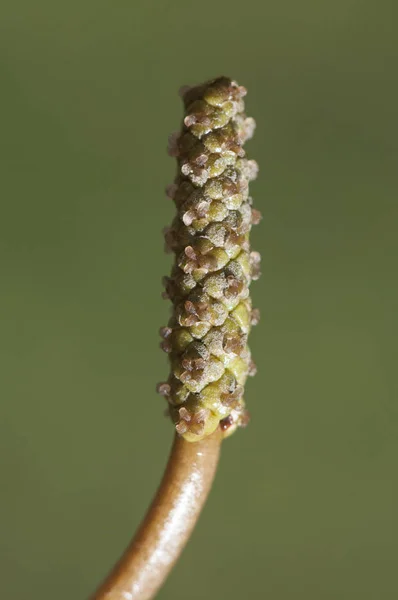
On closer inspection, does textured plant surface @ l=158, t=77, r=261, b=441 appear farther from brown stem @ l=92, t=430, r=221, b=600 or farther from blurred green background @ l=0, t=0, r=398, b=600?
blurred green background @ l=0, t=0, r=398, b=600

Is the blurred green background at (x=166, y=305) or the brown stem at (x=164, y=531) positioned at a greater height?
the blurred green background at (x=166, y=305)

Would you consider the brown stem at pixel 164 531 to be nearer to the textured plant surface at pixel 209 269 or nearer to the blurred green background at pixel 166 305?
the textured plant surface at pixel 209 269

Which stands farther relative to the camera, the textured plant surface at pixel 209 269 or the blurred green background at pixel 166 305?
the blurred green background at pixel 166 305

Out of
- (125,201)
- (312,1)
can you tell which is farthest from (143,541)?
(312,1)

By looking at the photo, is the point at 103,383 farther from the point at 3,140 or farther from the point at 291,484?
the point at 3,140

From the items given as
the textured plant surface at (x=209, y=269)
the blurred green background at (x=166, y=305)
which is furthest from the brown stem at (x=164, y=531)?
the blurred green background at (x=166, y=305)

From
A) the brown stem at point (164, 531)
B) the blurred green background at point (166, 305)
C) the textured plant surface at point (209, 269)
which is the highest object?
the blurred green background at point (166, 305)

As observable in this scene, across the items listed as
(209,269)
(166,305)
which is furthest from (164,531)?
(166,305)

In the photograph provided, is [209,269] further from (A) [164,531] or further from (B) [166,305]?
(B) [166,305]
